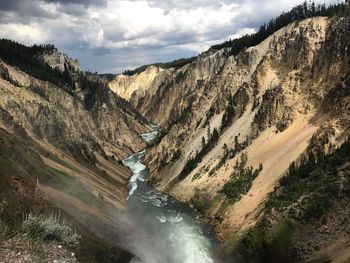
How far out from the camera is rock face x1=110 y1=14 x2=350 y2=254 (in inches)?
2068

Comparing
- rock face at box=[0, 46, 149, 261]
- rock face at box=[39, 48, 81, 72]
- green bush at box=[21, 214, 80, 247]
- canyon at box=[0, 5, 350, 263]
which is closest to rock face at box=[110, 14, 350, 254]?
canyon at box=[0, 5, 350, 263]

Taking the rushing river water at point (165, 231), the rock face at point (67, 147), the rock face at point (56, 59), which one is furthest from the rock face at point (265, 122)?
the rock face at point (56, 59)

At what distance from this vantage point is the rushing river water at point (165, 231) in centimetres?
3994

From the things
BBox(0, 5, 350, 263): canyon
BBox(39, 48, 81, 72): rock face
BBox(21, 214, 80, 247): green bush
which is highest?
BBox(39, 48, 81, 72): rock face

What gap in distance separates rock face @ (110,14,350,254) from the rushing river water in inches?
84.1

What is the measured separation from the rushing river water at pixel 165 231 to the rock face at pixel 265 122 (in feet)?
7.01

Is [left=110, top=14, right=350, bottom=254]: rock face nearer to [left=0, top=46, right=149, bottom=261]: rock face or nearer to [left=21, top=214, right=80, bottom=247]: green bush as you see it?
[left=0, top=46, right=149, bottom=261]: rock face

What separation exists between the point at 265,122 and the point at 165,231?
23.7m

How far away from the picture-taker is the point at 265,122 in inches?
2650

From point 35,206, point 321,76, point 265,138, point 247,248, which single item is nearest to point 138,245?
point 247,248

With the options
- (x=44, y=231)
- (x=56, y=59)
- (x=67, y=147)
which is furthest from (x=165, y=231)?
(x=56, y=59)

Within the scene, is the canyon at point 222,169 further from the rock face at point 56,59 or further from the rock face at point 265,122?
the rock face at point 56,59

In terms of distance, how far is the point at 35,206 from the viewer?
24016 mm

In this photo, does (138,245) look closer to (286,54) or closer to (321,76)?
(321,76)
